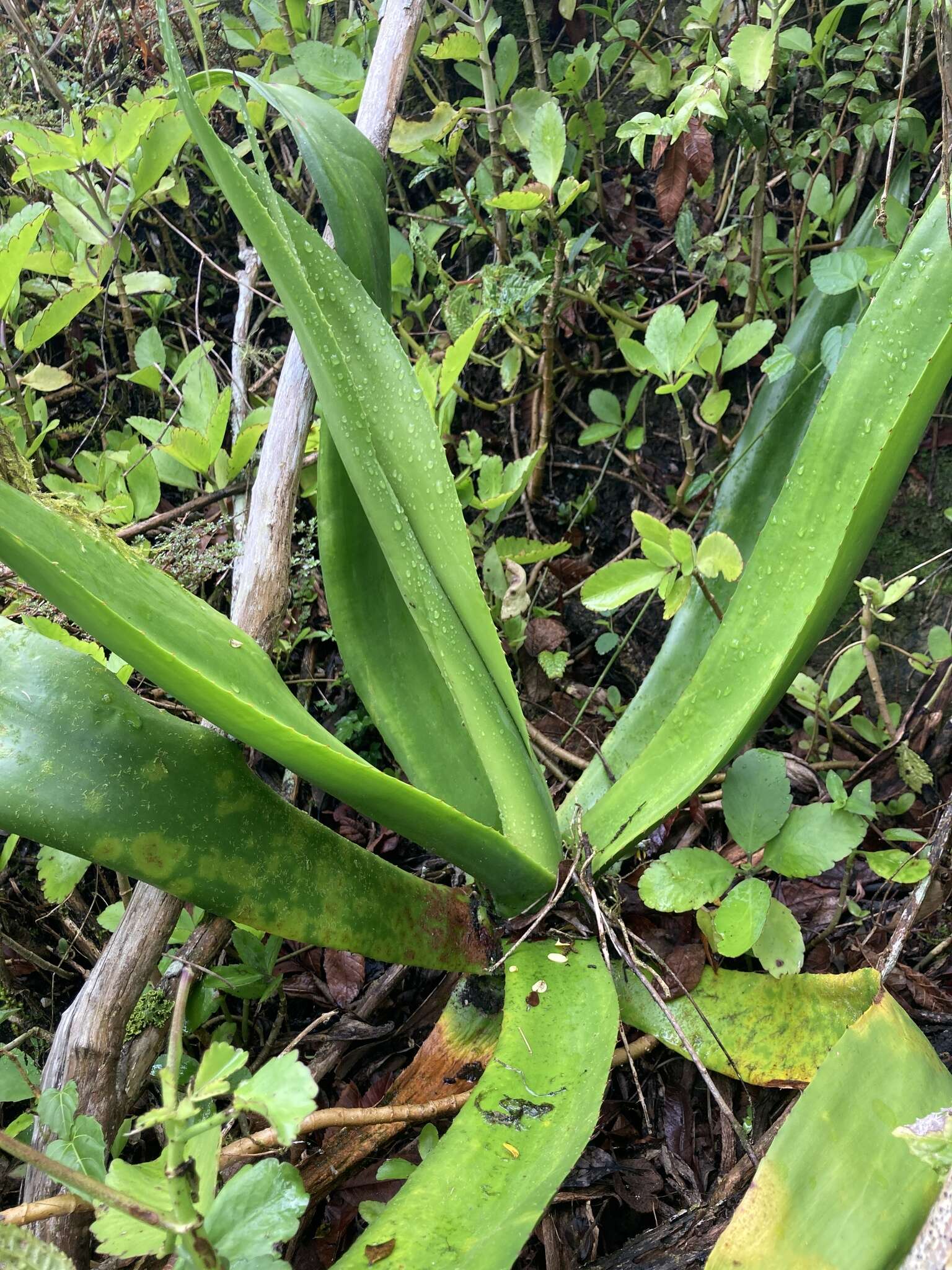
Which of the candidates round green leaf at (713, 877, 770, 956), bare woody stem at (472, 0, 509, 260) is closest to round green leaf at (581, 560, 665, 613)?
round green leaf at (713, 877, 770, 956)

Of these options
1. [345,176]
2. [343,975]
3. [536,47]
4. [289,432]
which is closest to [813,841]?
[343,975]

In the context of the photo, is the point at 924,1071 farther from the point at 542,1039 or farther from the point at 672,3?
the point at 672,3

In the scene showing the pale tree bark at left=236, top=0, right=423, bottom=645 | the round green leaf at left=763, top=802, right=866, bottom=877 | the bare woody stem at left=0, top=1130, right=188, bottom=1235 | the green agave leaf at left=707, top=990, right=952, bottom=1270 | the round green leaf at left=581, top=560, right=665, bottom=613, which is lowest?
the round green leaf at left=763, top=802, right=866, bottom=877

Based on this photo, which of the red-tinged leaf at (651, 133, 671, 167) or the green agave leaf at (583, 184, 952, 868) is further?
the red-tinged leaf at (651, 133, 671, 167)

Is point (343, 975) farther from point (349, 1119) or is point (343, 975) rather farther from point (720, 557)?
point (720, 557)

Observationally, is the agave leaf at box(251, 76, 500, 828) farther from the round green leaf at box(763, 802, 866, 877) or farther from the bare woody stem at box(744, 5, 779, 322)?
the bare woody stem at box(744, 5, 779, 322)

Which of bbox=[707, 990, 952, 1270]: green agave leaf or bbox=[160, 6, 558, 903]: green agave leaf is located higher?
bbox=[160, 6, 558, 903]: green agave leaf
